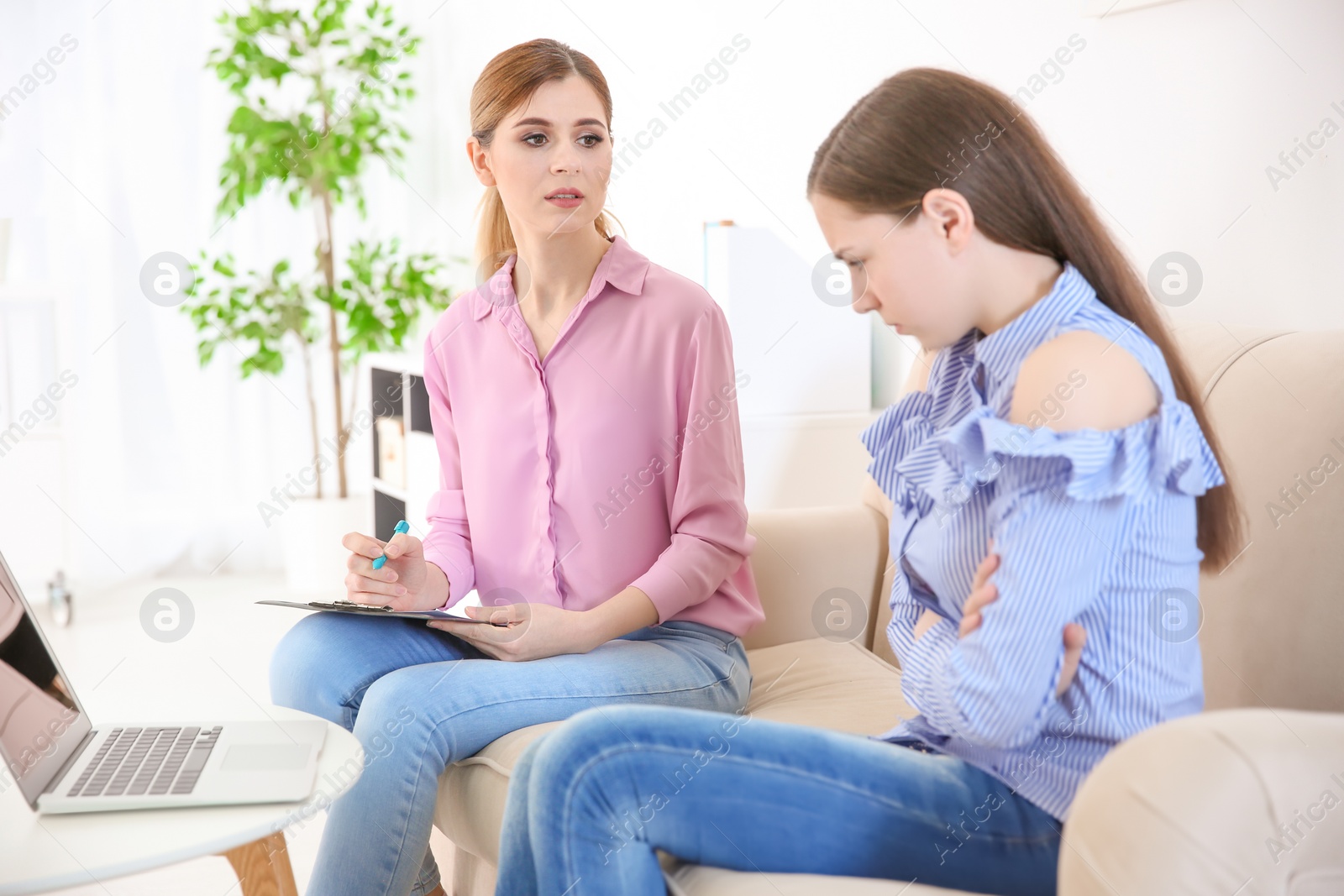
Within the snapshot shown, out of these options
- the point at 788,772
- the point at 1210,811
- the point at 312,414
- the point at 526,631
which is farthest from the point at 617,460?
the point at 312,414

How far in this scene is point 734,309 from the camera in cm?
239

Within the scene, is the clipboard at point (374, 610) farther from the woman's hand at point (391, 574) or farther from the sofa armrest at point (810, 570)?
the sofa armrest at point (810, 570)

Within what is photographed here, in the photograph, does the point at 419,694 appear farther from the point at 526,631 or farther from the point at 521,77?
the point at 521,77

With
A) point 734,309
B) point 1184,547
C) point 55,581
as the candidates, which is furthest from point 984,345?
point 55,581

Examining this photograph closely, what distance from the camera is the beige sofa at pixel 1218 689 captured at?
76cm

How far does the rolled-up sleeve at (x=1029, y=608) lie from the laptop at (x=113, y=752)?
552 mm

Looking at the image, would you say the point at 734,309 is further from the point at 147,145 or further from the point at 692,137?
the point at 147,145

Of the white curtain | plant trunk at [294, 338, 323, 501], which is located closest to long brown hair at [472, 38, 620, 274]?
plant trunk at [294, 338, 323, 501]

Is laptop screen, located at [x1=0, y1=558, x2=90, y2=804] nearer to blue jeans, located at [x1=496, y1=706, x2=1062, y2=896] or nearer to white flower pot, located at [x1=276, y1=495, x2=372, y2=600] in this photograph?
blue jeans, located at [x1=496, y1=706, x2=1062, y2=896]

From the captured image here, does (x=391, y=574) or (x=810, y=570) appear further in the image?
(x=810, y=570)

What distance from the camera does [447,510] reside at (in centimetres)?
161

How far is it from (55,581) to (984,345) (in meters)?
3.15

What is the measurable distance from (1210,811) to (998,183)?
0.51 metres

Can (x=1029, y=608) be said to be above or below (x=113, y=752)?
above
